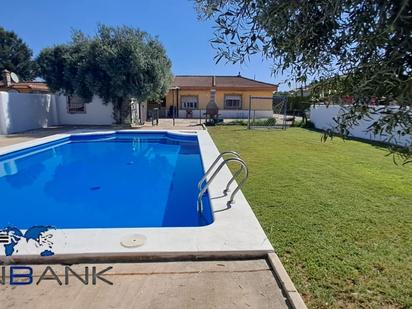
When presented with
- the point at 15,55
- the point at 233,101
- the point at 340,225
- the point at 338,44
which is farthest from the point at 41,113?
the point at 15,55

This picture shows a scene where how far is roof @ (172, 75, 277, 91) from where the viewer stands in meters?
30.1

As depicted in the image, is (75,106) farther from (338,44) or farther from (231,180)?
(338,44)

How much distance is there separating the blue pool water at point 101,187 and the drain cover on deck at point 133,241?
1.52 metres

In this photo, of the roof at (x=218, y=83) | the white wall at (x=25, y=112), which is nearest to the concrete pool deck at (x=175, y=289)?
the white wall at (x=25, y=112)

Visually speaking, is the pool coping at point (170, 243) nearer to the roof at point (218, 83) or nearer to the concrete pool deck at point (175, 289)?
the concrete pool deck at point (175, 289)

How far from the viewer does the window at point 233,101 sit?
3077cm

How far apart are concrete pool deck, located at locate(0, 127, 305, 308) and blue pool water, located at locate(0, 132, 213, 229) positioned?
187cm

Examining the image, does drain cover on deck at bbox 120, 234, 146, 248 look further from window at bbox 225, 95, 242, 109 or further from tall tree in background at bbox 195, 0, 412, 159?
window at bbox 225, 95, 242, 109

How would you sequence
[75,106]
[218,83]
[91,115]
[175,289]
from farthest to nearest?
[218,83] < [91,115] < [75,106] < [175,289]

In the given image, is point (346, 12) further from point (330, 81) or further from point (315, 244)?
point (315, 244)

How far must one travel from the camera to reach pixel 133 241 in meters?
3.78

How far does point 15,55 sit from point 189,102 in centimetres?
3683

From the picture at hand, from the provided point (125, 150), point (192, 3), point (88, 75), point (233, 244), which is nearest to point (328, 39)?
point (192, 3)

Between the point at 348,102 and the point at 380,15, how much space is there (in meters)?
0.51
